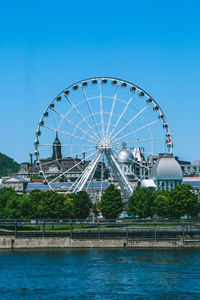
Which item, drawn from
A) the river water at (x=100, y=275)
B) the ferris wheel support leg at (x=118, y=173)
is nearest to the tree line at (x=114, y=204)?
the ferris wheel support leg at (x=118, y=173)

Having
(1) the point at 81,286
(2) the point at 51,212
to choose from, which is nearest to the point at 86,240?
(2) the point at 51,212

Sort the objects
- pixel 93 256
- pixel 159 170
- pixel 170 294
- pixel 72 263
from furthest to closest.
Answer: pixel 159 170 < pixel 93 256 < pixel 72 263 < pixel 170 294

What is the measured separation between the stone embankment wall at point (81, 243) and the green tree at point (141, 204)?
1084 inches

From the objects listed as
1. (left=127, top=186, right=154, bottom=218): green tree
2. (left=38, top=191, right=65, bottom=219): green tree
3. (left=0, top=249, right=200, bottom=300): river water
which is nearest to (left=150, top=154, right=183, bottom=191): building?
(left=127, top=186, right=154, bottom=218): green tree

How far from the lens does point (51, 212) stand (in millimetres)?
113812

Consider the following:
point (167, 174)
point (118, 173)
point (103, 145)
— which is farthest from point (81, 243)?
point (167, 174)

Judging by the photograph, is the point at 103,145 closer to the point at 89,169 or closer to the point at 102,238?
the point at 89,169

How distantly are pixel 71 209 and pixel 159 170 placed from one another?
27837mm

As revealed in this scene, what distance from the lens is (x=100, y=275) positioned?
6681 cm

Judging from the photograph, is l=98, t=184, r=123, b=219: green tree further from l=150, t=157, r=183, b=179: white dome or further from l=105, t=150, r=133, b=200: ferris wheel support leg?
l=150, t=157, r=183, b=179: white dome

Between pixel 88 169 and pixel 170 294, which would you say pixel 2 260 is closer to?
pixel 170 294

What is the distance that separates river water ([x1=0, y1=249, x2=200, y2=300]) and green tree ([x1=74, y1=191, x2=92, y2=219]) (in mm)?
34296

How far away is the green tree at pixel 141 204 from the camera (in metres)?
120

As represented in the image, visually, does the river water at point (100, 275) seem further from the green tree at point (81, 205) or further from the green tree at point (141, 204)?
the green tree at point (141, 204)
